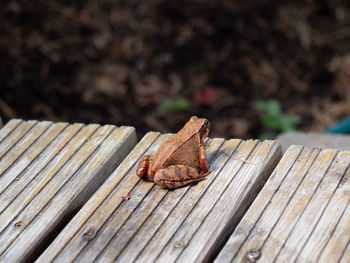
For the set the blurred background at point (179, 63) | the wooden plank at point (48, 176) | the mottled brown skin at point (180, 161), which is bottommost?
the wooden plank at point (48, 176)

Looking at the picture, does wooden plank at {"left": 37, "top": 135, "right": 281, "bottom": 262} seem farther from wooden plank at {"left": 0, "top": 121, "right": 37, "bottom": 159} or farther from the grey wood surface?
the grey wood surface

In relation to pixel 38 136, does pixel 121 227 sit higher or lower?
lower

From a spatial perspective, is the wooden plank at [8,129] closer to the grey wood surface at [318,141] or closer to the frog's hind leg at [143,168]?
the frog's hind leg at [143,168]

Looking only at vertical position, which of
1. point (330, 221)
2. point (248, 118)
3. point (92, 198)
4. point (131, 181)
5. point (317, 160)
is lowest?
point (92, 198)

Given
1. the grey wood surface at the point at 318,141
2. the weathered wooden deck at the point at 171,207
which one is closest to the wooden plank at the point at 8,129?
the weathered wooden deck at the point at 171,207

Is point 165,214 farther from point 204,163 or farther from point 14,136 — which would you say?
point 14,136

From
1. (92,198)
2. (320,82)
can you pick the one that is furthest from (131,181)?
(320,82)

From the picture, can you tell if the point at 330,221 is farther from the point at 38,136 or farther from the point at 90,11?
the point at 90,11

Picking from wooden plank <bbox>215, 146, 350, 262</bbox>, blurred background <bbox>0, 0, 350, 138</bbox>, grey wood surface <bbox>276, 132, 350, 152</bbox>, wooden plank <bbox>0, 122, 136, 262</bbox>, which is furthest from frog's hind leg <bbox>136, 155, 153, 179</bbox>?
blurred background <bbox>0, 0, 350, 138</bbox>

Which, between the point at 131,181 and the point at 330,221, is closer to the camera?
the point at 330,221
